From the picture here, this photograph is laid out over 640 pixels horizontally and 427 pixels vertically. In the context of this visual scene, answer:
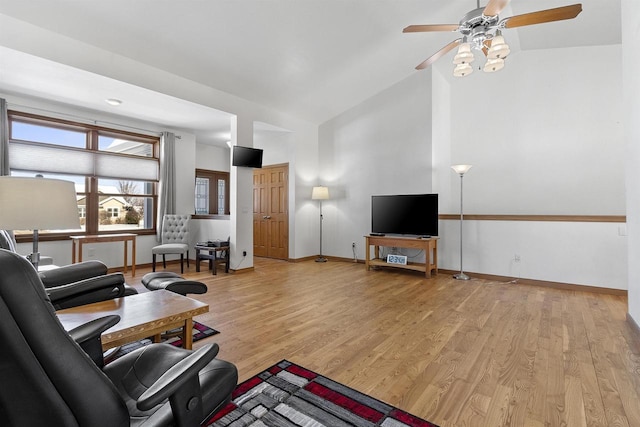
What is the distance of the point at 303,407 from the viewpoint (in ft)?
5.65

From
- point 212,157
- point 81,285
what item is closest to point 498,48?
point 81,285

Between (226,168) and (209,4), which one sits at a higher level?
(209,4)

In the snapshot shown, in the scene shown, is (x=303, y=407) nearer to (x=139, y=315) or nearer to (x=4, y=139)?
(x=139, y=315)

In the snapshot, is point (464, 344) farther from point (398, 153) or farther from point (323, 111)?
point (323, 111)

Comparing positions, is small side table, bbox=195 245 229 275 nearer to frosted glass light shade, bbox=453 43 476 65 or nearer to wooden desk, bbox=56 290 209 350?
wooden desk, bbox=56 290 209 350

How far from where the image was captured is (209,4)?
329 cm

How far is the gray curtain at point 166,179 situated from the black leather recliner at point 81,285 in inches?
142

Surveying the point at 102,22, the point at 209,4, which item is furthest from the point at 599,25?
the point at 102,22

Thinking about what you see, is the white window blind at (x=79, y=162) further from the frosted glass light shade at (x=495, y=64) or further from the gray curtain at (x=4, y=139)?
the frosted glass light shade at (x=495, y=64)

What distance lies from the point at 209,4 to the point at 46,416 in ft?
12.5

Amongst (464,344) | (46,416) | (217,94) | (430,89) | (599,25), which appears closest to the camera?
(46,416)

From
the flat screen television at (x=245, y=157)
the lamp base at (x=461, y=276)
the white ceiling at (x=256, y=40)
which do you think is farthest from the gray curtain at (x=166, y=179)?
the lamp base at (x=461, y=276)

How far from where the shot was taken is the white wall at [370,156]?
5531mm

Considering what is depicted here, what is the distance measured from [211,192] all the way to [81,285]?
613 centimetres
